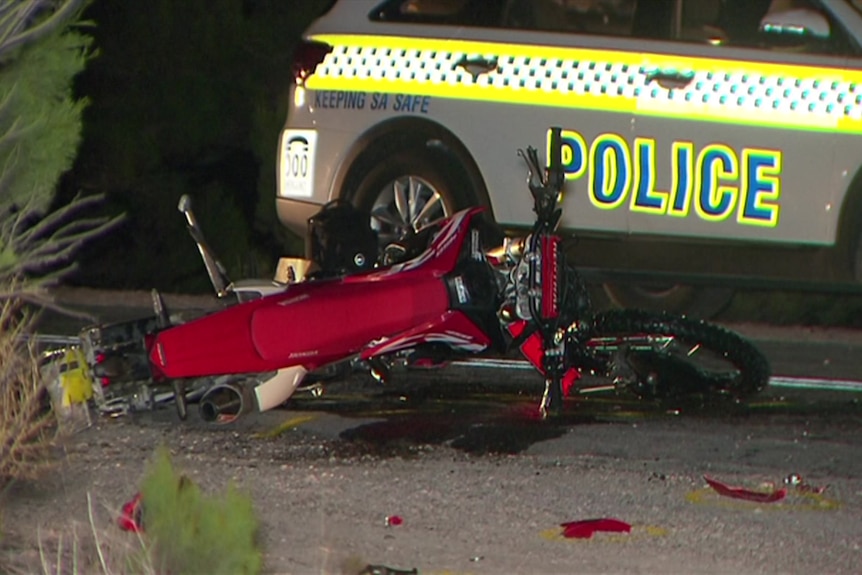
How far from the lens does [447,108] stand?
844cm

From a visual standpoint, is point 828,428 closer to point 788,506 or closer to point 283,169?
point 788,506

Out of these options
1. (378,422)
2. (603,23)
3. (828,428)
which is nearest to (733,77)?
(603,23)

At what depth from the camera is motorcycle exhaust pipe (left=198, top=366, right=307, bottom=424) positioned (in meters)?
6.08

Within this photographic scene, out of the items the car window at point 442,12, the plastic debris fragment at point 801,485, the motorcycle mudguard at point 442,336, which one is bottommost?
the plastic debris fragment at point 801,485

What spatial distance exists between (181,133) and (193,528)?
8.11m

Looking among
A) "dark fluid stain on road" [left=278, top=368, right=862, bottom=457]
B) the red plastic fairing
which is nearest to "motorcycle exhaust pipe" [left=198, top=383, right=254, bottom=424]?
"dark fluid stain on road" [left=278, top=368, right=862, bottom=457]

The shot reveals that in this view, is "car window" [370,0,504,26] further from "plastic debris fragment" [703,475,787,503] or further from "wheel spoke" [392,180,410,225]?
"plastic debris fragment" [703,475,787,503]

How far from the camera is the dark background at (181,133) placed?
11508 mm

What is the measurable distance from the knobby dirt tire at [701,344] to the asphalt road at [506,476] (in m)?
0.10

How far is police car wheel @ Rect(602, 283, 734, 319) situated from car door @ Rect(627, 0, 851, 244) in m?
1.30

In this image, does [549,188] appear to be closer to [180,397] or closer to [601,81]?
[180,397]

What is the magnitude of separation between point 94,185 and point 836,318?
16.1 feet

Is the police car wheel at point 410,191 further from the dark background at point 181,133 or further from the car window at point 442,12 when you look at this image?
the dark background at point 181,133

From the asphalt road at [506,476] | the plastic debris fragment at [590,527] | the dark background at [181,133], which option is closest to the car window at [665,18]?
the asphalt road at [506,476]
